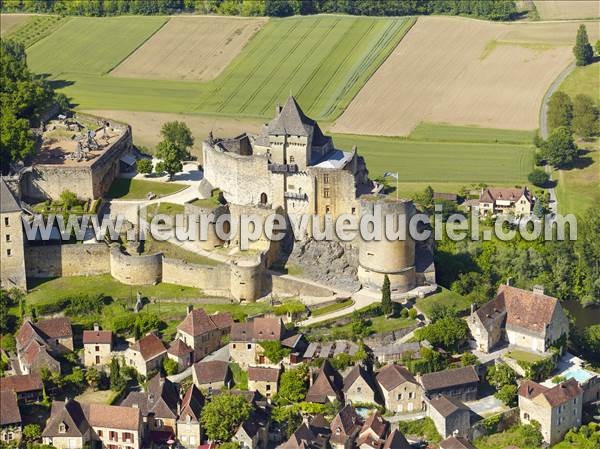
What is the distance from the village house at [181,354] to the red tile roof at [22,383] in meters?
7.71

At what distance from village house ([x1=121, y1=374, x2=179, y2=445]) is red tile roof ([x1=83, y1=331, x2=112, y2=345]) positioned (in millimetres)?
4837

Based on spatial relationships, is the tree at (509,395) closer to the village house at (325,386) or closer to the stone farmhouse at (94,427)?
the village house at (325,386)

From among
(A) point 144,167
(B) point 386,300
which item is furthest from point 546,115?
(B) point 386,300

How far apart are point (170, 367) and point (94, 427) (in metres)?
6.49

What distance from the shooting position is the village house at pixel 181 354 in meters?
82.2

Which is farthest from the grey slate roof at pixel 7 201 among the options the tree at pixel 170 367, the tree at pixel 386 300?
the tree at pixel 386 300

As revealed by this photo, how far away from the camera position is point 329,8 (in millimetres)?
162375

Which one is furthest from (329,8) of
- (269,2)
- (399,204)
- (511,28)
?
(399,204)

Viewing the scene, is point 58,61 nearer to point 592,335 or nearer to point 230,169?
point 230,169

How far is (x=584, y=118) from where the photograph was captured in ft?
419

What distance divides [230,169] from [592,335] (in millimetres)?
25786

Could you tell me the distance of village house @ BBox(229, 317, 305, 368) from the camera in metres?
82.2

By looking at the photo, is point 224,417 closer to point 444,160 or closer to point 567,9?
point 444,160

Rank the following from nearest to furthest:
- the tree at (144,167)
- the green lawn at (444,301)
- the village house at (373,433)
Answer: the village house at (373,433), the green lawn at (444,301), the tree at (144,167)
